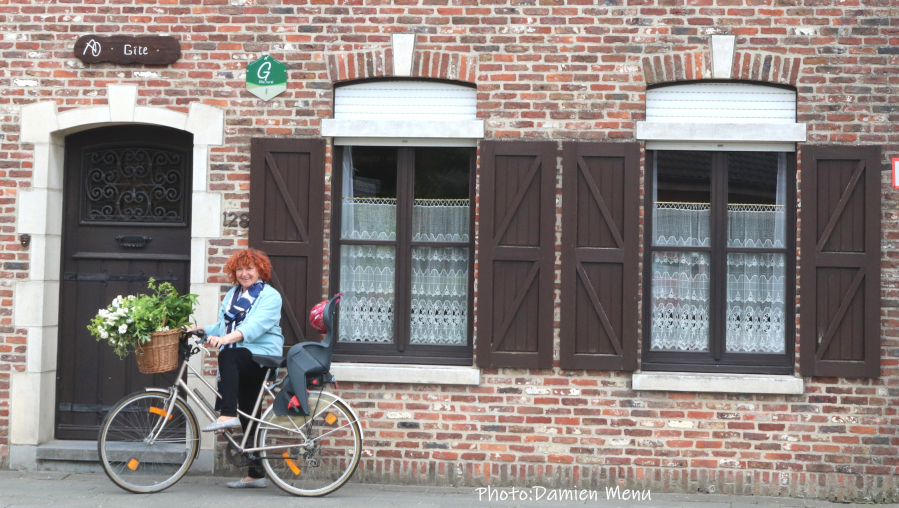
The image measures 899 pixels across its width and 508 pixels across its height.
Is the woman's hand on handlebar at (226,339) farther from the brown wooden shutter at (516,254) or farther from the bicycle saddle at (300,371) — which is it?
the brown wooden shutter at (516,254)

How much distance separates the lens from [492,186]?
23.7ft

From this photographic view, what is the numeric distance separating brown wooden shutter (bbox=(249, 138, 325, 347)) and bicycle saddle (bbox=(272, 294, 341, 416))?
69 cm

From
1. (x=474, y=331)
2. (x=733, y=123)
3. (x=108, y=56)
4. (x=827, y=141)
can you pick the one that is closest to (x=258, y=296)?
(x=474, y=331)

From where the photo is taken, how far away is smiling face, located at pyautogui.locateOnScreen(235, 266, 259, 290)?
671cm

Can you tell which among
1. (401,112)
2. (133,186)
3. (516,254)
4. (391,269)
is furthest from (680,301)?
(133,186)

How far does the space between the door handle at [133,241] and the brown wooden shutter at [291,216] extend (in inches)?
42.1

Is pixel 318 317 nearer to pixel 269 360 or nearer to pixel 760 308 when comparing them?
pixel 269 360

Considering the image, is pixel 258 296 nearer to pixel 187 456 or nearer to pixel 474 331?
pixel 187 456

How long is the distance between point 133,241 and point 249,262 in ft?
5.18

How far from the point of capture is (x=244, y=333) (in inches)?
256

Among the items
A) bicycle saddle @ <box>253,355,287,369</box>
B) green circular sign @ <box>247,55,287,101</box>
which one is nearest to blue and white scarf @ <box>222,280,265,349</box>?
bicycle saddle @ <box>253,355,287,369</box>

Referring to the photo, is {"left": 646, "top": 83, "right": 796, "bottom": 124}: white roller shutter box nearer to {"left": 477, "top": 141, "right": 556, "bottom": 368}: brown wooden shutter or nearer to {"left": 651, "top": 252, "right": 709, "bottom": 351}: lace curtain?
{"left": 477, "top": 141, "right": 556, "bottom": 368}: brown wooden shutter

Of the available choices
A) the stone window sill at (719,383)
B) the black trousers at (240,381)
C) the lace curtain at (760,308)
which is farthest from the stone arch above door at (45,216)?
the lace curtain at (760,308)

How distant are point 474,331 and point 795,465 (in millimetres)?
2728
